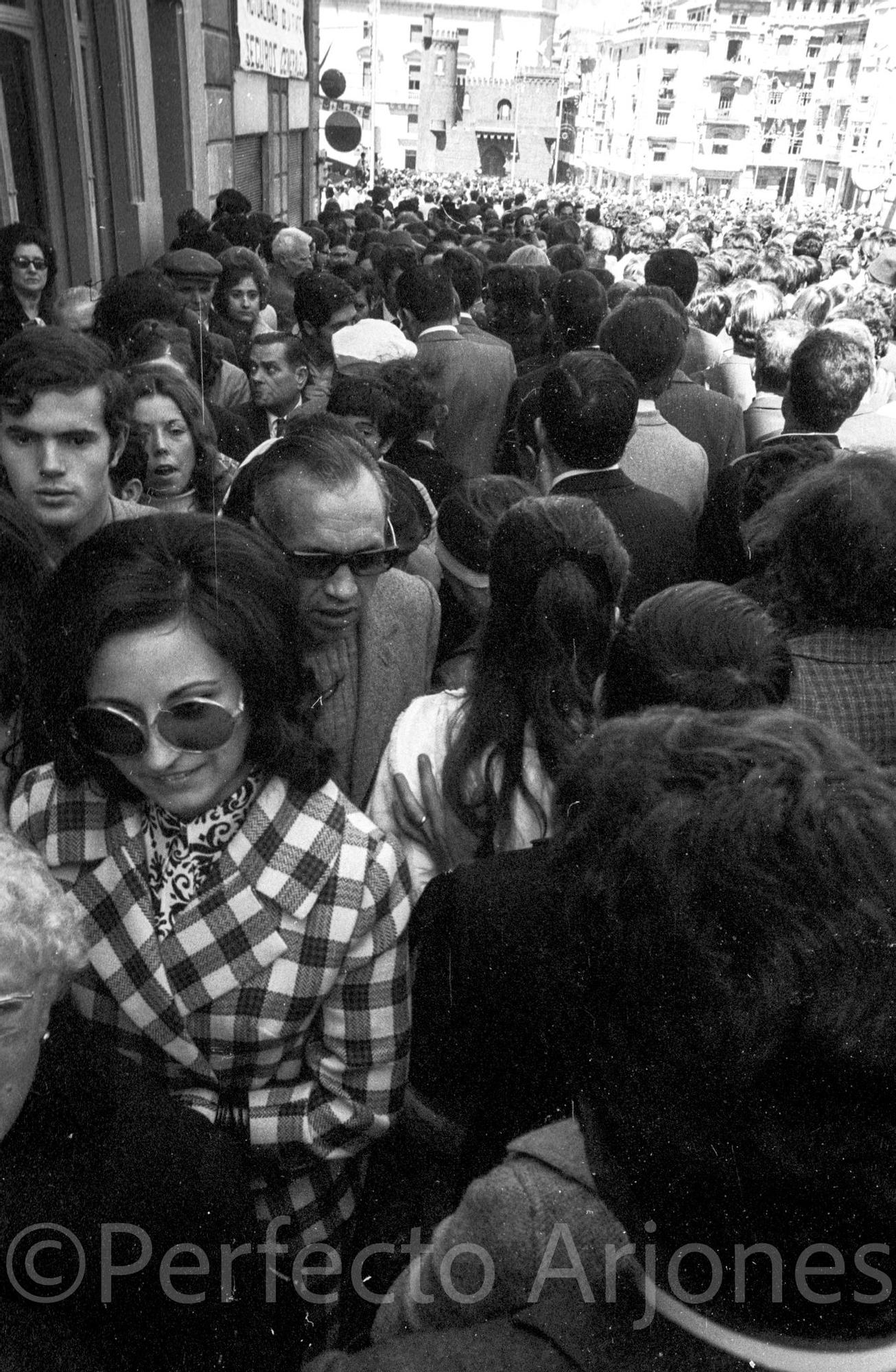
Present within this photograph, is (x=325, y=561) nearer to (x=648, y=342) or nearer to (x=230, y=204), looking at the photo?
(x=648, y=342)

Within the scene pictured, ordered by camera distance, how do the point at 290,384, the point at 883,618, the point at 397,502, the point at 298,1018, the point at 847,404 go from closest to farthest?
the point at 298,1018, the point at 883,618, the point at 397,502, the point at 847,404, the point at 290,384

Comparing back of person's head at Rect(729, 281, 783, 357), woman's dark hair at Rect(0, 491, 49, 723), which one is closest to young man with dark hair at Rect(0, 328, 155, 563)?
woman's dark hair at Rect(0, 491, 49, 723)

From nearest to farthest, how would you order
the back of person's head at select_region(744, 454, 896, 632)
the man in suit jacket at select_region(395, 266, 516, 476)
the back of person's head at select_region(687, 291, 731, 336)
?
the back of person's head at select_region(744, 454, 896, 632)
the man in suit jacket at select_region(395, 266, 516, 476)
the back of person's head at select_region(687, 291, 731, 336)

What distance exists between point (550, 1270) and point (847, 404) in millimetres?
3035

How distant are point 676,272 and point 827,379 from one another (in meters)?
3.54

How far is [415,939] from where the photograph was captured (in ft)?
5.61

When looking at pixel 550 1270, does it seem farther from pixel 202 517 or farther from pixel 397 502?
pixel 397 502

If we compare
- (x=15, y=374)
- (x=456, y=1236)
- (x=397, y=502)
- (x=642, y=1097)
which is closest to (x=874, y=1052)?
(x=642, y=1097)

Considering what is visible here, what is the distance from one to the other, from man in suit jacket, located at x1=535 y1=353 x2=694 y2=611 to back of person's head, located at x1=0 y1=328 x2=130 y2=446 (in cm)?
113

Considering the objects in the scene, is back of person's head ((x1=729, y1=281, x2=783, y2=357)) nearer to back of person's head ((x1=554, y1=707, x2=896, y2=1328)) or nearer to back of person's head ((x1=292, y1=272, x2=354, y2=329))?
back of person's head ((x1=292, y1=272, x2=354, y2=329))

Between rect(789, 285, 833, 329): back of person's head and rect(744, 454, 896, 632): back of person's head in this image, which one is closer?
rect(744, 454, 896, 632): back of person's head

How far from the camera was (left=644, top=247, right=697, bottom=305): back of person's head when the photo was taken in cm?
653

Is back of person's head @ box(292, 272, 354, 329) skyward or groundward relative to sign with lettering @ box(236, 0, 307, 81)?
groundward

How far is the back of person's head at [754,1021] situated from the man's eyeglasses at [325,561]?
127cm
